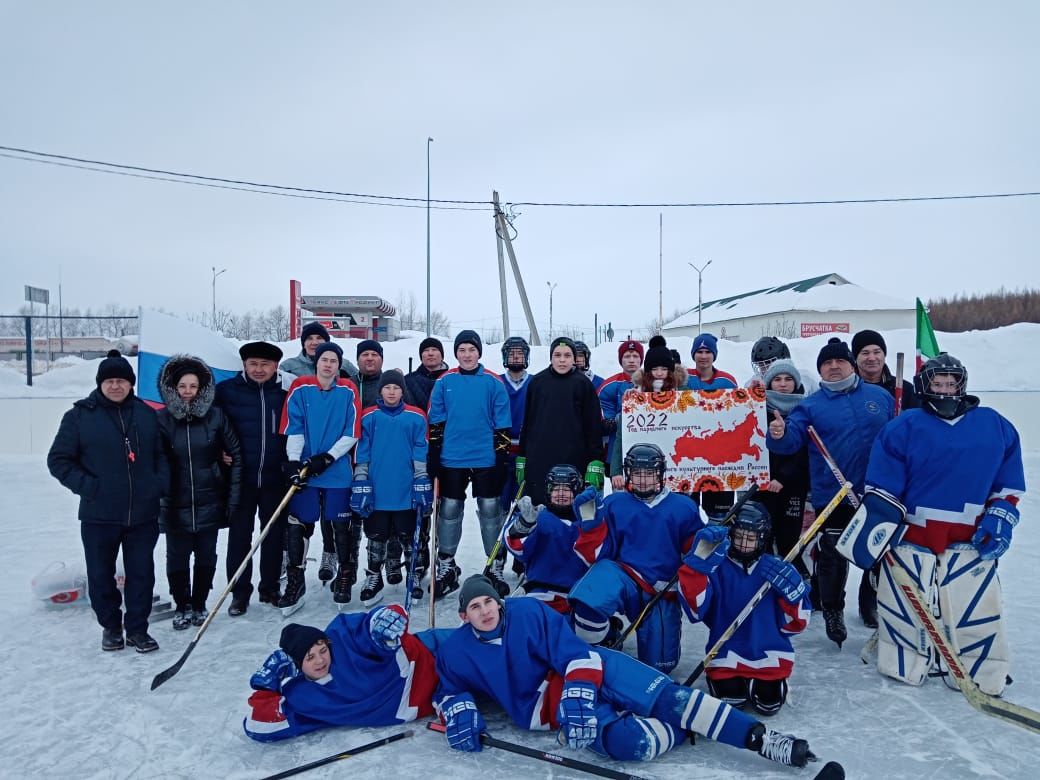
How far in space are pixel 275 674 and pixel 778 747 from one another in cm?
197

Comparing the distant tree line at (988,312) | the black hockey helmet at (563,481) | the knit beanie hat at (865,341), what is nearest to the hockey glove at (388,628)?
the black hockey helmet at (563,481)

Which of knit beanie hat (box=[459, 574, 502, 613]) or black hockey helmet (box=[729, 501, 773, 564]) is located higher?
black hockey helmet (box=[729, 501, 773, 564])

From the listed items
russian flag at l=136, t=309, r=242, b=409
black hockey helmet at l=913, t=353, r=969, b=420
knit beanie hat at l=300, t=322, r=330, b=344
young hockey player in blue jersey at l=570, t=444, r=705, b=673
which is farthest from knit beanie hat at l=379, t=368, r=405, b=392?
black hockey helmet at l=913, t=353, r=969, b=420

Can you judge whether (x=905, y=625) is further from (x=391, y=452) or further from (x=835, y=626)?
(x=391, y=452)

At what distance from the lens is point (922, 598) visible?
3139mm

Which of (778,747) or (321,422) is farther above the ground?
(321,422)

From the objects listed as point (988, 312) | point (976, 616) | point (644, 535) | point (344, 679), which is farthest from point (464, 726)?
point (988, 312)

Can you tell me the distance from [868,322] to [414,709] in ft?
106

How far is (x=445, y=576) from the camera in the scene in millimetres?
4477

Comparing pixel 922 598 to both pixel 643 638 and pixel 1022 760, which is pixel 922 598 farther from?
pixel 643 638

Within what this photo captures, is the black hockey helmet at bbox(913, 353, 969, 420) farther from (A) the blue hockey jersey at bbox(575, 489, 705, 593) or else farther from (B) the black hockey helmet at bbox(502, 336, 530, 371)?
(B) the black hockey helmet at bbox(502, 336, 530, 371)

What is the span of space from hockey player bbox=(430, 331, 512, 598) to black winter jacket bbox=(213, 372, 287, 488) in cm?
102

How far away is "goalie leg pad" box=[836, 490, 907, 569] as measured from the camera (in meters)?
3.12

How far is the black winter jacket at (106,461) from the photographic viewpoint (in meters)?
3.44
